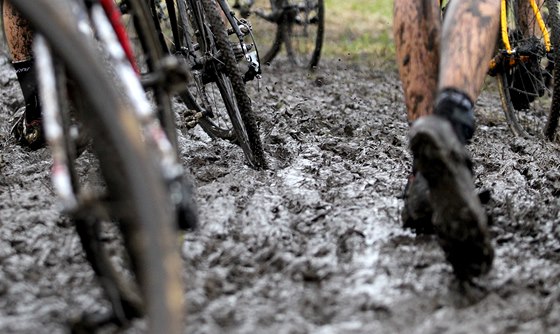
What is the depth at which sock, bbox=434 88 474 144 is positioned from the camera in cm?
181

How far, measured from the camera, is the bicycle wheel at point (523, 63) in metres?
3.84

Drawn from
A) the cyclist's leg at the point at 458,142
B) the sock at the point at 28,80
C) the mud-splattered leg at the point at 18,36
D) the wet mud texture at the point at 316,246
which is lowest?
the wet mud texture at the point at 316,246

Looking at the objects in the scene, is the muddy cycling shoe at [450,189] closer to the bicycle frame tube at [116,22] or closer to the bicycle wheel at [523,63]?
the bicycle frame tube at [116,22]

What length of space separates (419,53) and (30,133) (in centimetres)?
193

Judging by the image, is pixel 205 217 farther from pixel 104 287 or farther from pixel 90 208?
pixel 90 208

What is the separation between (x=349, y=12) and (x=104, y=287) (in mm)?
8302

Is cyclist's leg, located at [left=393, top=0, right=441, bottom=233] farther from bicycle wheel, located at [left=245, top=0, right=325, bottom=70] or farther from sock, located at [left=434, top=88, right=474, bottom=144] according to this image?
bicycle wheel, located at [left=245, top=0, right=325, bottom=70]

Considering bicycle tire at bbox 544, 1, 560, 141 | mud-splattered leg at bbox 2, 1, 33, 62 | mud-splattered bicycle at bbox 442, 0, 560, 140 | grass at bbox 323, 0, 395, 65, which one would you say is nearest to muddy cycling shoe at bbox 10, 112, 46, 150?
mud-splattered leg at bbox 2, 1, 33, 62

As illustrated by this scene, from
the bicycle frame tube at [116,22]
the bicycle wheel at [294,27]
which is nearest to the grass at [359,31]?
the bicycle wheel at [294,27]

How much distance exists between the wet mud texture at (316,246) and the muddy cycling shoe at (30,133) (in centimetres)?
6

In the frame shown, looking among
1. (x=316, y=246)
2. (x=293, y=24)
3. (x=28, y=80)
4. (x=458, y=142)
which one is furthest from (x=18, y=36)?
(x=293, y=24)

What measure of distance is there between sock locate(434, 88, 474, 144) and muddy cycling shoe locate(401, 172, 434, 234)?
0.56 feet

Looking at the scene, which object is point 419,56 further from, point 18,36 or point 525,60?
point 525,60

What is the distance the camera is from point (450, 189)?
5.65ft
